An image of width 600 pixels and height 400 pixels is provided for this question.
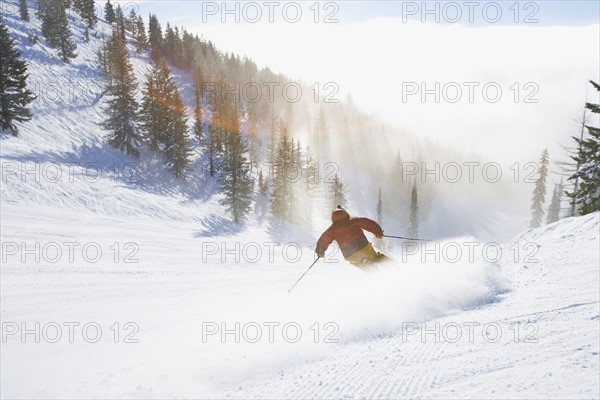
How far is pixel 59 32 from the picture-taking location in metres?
46.5

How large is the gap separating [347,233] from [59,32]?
5454 centimetres

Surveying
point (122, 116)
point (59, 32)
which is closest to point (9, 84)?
point (122, 116)

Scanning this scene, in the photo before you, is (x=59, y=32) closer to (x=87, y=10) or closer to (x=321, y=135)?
(x=87, y=10)

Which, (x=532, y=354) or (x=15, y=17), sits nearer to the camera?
(x=532, y=354)

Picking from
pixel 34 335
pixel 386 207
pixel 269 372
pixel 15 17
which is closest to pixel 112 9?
pixel 15 17

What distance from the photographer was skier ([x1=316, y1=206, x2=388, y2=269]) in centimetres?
916

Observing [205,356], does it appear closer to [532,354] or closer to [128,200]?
[532,354]

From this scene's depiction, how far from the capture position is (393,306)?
718 cm

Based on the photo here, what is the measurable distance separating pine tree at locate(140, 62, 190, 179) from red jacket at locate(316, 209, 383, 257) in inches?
1366

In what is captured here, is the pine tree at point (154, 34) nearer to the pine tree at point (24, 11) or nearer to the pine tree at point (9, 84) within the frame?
the pine tree at point (24, 11)

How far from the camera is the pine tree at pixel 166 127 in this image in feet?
133

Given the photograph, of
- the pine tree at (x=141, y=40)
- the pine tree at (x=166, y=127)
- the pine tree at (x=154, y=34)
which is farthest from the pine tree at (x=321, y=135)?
the pine tree at (x=166, y=127)

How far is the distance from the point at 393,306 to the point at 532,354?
2906mm

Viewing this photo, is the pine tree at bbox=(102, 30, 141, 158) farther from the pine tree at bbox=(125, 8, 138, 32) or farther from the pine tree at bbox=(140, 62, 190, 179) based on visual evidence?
the pine tree at bbox=(125, 8, 138, 32)
